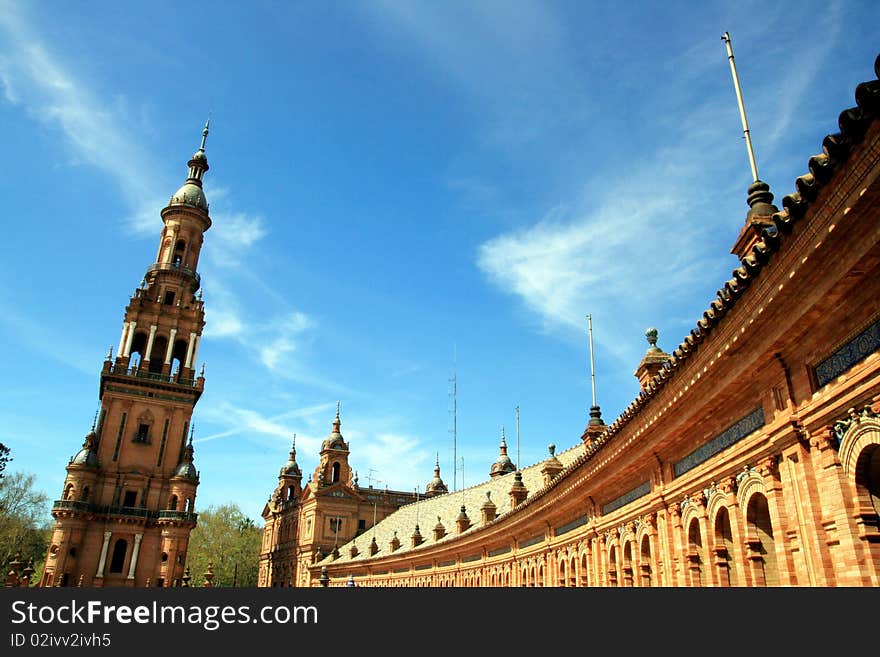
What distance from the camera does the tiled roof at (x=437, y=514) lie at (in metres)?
50.8

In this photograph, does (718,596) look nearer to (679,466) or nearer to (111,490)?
(679,466)

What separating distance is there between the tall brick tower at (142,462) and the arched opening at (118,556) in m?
0.09

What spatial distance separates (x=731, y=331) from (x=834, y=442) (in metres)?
2.28

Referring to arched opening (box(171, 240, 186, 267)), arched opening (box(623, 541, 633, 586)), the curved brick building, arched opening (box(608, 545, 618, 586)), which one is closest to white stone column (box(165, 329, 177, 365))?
arched opening (box(171, 240, 186, 267))

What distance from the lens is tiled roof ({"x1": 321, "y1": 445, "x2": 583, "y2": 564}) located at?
50794 millimetres

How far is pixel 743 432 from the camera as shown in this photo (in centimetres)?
1126

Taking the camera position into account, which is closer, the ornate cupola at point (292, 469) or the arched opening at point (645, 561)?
the arched opening at point (645, 561)

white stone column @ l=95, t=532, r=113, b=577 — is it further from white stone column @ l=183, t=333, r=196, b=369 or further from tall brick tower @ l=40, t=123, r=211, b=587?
white stone column @ l=183, t=333, r=196, b=369

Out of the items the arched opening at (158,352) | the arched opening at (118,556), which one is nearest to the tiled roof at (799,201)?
the arched opening at (118,556)

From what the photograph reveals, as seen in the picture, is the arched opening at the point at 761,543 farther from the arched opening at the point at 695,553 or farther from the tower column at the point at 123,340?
the tower column at the point at 123,340

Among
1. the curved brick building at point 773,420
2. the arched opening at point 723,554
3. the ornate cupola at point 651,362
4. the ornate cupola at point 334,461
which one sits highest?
the ornate cupola at point 334,461

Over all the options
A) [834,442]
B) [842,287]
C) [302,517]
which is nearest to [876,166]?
[842,287]

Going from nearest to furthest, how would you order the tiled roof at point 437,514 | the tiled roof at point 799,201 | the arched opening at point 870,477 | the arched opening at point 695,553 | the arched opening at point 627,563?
the tiled roof at point 799,201
the arched opening at point 870,477
the arched opening at point 695,553
the arched opening at point 627,563
the tiled roof at point 437,514

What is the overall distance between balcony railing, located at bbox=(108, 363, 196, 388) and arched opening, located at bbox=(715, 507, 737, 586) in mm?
61082
